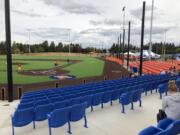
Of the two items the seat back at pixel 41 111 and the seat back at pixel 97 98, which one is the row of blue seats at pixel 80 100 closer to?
the seat back at pixel 97 98

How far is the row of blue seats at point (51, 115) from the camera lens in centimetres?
530

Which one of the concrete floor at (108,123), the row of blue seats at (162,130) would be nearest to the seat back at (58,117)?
the concrete floor at (108,123)

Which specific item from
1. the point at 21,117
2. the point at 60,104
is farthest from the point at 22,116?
the point at 60,104

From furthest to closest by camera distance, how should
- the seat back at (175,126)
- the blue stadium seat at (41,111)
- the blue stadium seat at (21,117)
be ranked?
the blue stadium seat at (41,111)
the blue stadium seat at (21,117)
the seat back at (175,126)

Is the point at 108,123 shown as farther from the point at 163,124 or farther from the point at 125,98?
the point at 163,124

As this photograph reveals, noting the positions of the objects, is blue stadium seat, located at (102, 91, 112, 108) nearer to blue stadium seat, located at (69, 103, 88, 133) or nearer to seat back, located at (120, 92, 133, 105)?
seat back, located at (120, 92, 133, 105)

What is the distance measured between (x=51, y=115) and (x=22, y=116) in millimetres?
957

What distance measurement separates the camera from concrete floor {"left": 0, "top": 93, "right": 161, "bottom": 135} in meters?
5.82

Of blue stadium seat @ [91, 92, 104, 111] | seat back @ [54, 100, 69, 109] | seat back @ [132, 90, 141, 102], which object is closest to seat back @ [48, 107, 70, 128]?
seat back @ [54, 100, 69, 109]

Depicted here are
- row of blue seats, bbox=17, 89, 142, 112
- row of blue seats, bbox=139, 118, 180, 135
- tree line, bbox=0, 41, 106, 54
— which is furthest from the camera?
tree line, bbox=0, 41, 106, 54

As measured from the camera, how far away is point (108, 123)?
21.0 feet

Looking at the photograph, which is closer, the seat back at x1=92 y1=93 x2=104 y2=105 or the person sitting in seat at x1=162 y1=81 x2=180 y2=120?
the person sitting in seat at x1=162 y1=81 x2=180 y2=120

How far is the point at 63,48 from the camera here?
5037 inches

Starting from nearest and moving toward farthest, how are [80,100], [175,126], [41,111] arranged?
[175,126], [41,111], [80,100]
